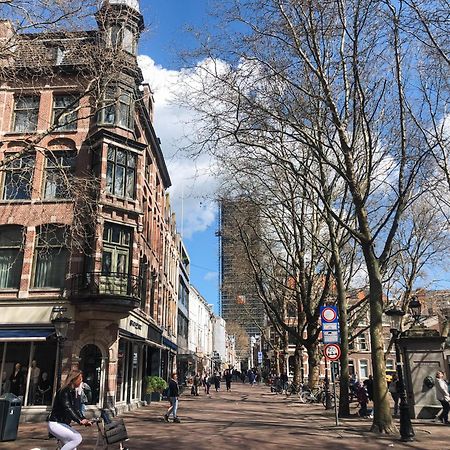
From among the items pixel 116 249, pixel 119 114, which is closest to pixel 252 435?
pixel 116 249

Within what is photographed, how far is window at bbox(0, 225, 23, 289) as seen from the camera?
21.2 metres

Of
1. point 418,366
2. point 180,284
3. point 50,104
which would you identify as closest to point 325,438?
point 418,366

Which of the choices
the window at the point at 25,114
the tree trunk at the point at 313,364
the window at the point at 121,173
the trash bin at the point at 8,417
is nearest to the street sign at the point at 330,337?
the trash bin at the point at 8,417

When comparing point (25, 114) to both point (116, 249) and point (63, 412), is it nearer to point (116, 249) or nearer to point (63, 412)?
point (116, 249)

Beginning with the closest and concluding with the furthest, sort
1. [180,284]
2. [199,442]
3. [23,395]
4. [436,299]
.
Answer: [199,442], [23,395], [436,299], [180,284]

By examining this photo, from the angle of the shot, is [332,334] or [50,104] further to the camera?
[50,104]

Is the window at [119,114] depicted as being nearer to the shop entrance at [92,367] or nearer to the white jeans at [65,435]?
the shop entrance at [92,367]

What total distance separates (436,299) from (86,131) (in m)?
30.0

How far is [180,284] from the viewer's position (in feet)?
169

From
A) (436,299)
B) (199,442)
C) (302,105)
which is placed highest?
(302,105)

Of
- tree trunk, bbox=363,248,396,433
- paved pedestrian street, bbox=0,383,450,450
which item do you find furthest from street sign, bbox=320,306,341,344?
paved pedestrian street, bbox=0,383,450,450

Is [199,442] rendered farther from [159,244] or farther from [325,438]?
[159,244]

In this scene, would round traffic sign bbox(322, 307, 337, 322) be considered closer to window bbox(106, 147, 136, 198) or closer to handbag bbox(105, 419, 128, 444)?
handbag bbox(105, 419, 128, 444)

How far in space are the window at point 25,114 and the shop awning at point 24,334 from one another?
9.29m
